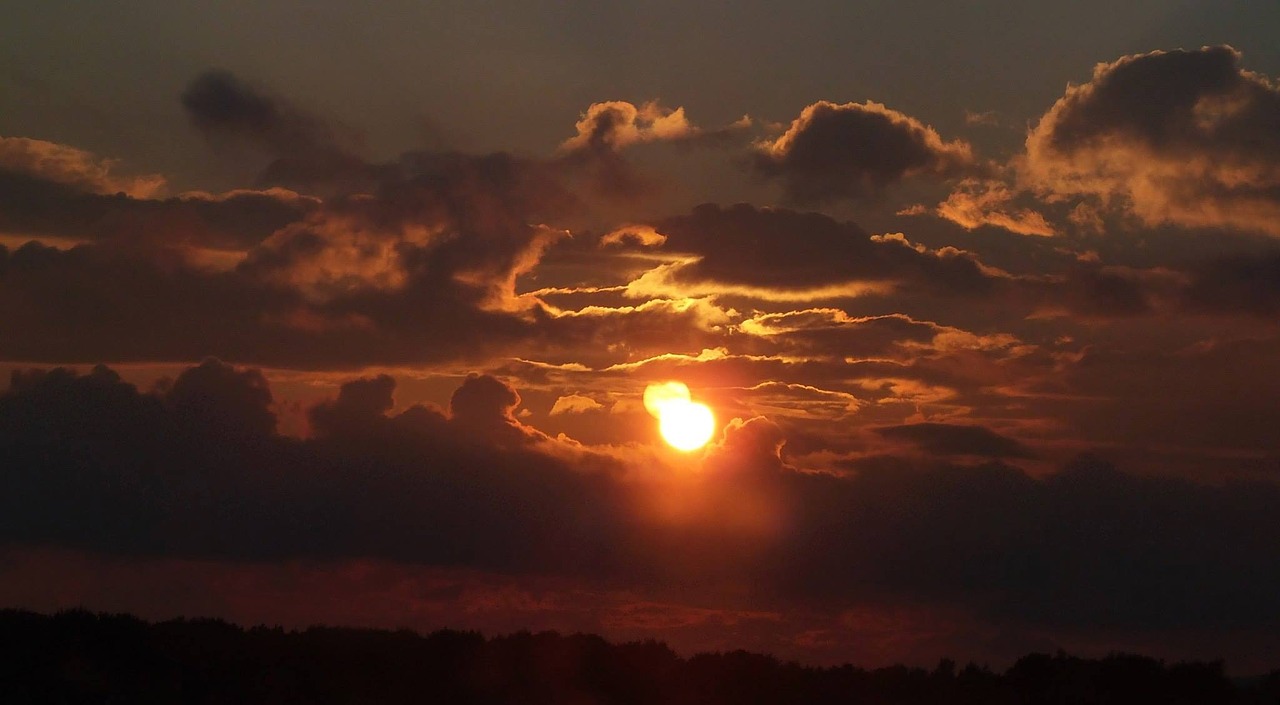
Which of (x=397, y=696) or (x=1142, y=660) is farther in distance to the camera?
(x=1142, y=660)

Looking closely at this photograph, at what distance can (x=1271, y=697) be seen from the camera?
5700 cm

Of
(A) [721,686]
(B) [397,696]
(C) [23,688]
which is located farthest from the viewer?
(A) [721,686]

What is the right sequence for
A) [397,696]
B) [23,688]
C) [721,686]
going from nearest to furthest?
1. [23,688]
2. [397,696]
3. [721,686]

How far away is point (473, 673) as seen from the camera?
190 ft

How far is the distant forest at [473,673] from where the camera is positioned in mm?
52625

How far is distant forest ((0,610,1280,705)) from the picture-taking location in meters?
52.6

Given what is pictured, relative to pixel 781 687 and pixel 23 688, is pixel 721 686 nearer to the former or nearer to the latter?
pixel 781 687

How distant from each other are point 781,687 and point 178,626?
24.8 metres

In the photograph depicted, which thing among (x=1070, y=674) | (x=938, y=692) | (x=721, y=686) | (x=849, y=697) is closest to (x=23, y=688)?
(x=721, y=686)

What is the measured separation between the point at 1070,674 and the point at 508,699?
22784 millimetres

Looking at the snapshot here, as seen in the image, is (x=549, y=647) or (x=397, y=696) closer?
(x=397, y=696)

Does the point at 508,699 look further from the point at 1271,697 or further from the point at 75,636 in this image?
the point at 1271,697

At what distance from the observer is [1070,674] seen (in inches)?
2350

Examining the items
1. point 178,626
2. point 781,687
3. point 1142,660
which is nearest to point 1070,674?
point 1142,660
